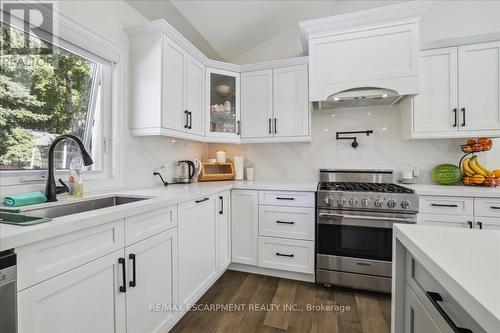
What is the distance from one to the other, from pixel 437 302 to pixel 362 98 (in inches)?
83.0

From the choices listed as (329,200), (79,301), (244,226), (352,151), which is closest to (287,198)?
(329,200)

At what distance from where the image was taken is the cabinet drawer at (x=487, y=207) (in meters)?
1.97

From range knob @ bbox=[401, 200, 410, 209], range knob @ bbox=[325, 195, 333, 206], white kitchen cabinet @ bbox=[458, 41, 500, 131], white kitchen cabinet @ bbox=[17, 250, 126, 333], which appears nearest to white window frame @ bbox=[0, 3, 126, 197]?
white kitchen cabinet @ bbox=[17, 250, 126, 333]

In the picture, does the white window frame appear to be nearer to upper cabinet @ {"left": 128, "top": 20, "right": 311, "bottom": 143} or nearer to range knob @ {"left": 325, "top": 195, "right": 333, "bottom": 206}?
upper cabinet @ {"left": 128, "top": 20, "right": 311, "bottom": 143}

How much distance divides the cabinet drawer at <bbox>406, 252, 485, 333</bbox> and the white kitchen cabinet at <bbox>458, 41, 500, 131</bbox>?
2.16m

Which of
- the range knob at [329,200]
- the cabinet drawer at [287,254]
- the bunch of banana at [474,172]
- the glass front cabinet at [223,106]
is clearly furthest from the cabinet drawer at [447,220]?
the glass front cabinet at [223,106]

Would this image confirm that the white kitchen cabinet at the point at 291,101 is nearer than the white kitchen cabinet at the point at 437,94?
No

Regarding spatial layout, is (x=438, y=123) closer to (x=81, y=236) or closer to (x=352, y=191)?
(x=352, y=191)

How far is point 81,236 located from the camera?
99 centimetres

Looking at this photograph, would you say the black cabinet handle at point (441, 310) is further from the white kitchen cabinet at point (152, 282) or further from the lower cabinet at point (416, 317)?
the white kitchen cabinet at point (152, 282)

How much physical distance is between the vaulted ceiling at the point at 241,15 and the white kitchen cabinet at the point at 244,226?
6.19 feet

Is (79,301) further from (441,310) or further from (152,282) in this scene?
(441,310)

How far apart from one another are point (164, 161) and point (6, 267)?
70.6 inches

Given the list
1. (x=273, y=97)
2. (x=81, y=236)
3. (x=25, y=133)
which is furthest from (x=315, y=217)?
(x=25, y=133)
